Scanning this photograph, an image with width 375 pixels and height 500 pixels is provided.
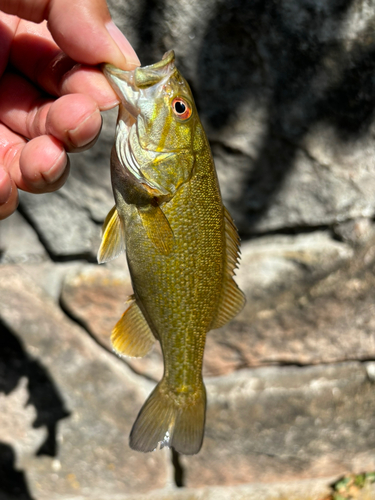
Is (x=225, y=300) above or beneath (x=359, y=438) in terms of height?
above

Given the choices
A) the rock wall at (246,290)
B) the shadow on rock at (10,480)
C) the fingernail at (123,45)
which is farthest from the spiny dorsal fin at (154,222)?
the shadow on rock at (10,480)

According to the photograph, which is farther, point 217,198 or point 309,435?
point 309,435

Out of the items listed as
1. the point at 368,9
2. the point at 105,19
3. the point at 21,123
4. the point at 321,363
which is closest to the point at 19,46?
the point at 21,123

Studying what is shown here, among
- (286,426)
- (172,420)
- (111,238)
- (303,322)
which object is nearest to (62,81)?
(111,238)

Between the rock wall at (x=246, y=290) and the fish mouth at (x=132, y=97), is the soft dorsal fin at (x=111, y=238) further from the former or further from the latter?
the rock wall at (x=246, y=290)

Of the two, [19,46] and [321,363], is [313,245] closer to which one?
[321,363]

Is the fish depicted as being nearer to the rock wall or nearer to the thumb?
the thumb

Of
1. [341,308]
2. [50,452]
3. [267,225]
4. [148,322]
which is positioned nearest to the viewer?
[148,322]
